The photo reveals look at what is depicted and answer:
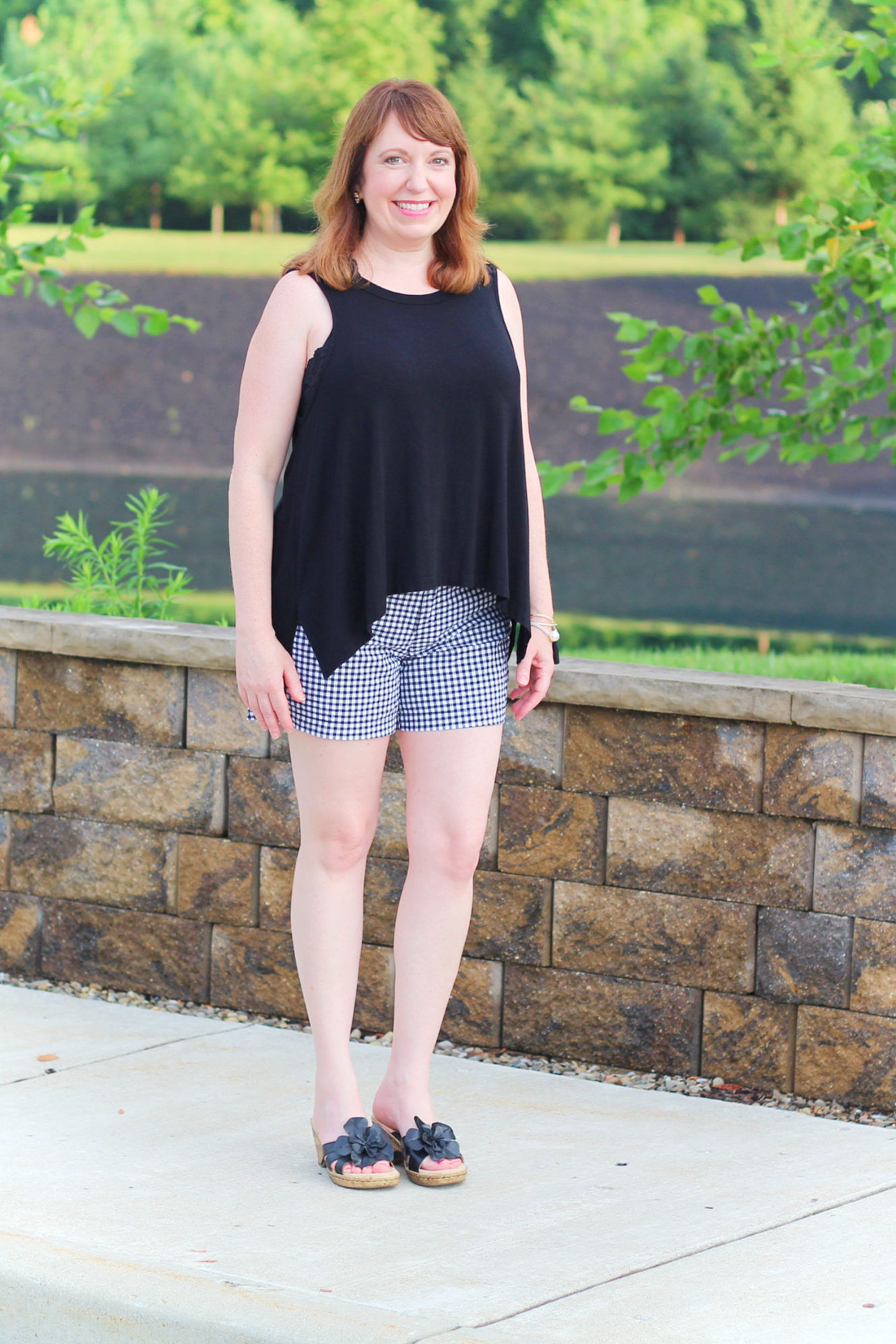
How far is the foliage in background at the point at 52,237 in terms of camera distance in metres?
5.67

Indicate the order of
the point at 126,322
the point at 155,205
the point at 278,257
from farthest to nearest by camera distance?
1. the point at 278,257
2. the point at 155,205
3. the point at 126,322

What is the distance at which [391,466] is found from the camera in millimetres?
2898

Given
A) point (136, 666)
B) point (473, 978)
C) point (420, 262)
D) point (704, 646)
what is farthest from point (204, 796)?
point (704, 646)

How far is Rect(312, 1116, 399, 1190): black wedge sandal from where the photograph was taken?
10.1 feet

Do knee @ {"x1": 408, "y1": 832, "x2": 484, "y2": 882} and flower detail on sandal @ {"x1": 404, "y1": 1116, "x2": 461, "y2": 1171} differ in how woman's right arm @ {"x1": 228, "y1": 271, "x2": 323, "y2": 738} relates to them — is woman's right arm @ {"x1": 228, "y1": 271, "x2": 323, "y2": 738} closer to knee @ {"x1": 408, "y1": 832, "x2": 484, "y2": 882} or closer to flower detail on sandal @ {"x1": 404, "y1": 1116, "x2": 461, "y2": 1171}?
knee @ {"x1": 408, "y1": 832, "x2": 484, "y2": 882}

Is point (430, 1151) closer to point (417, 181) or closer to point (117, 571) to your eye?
point (417, 181)

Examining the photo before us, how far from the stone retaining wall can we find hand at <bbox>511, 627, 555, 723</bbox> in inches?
23.1

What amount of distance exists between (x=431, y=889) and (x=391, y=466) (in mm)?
833

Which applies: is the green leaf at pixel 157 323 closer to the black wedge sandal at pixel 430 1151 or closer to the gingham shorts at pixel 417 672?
the gingham shorts at pixel 417 672

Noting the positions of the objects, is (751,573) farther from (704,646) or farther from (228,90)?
(228,90)

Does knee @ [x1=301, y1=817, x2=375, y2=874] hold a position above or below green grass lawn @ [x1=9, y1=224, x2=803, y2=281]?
below

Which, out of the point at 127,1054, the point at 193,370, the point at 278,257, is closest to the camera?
the point at 127,1054

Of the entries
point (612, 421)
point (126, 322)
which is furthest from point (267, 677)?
point (126, 322)

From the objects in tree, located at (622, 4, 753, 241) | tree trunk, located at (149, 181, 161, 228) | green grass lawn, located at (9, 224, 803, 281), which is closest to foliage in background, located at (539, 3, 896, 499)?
green grass lawn, located at (9, 224, 803, 281)
